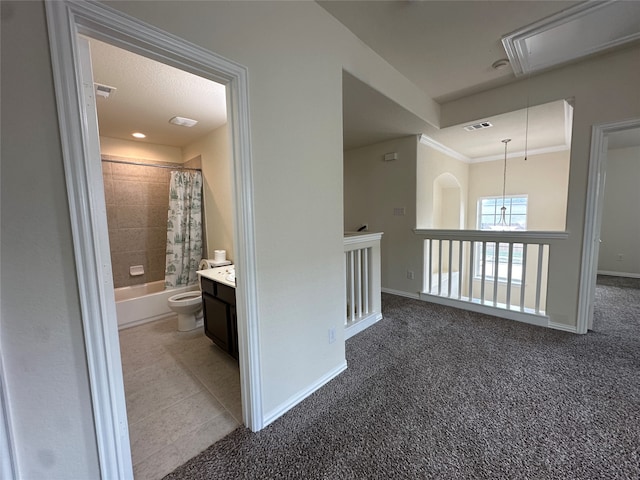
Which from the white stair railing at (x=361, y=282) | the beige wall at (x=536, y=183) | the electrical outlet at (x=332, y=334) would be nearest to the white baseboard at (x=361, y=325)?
the white stair railing at (x=361, y=282)

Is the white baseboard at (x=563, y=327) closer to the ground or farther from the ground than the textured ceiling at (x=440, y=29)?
closer to the ground

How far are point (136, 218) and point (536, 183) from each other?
7295mm

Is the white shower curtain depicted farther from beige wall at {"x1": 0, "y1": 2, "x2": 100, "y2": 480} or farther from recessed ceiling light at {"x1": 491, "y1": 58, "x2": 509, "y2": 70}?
recessed ceiling light at {"x1": 491, "y1": 58, "x2": 509, "y2": 70}

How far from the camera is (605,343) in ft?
8.04

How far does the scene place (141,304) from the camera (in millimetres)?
3273

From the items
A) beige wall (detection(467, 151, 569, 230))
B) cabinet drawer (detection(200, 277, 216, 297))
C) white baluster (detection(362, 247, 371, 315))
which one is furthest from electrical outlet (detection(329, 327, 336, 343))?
beige wall (detection(467, 151, 569, 230))

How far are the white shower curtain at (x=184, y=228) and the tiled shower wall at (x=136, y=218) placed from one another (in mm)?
523

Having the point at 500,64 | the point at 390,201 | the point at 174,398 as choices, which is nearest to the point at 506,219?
the point at 390,201

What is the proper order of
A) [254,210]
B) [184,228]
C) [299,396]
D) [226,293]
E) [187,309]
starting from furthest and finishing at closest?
[184,228], [187,309], [226,293], [299,396], [254,210]

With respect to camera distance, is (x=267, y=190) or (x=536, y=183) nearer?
(x=267, y=190)

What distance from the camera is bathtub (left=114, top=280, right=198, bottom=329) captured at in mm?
3141

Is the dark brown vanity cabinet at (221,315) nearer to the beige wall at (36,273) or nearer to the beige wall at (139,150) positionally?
the beige wall at (36,273)

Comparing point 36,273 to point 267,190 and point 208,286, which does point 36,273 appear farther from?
point 208,286

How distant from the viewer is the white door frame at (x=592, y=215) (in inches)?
97.7
